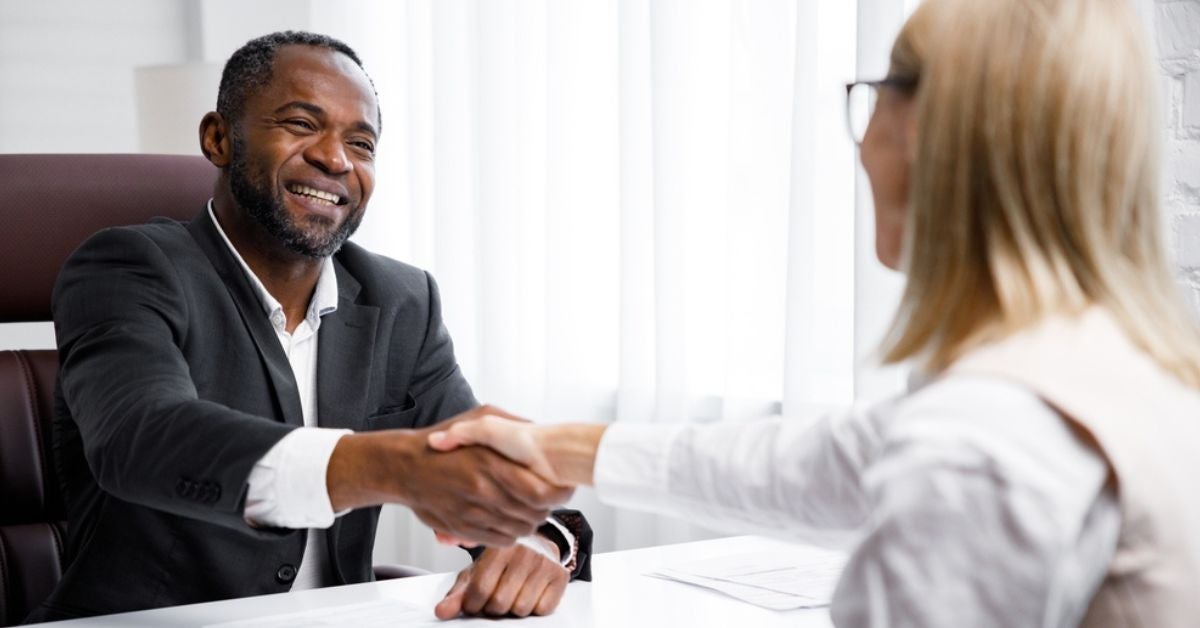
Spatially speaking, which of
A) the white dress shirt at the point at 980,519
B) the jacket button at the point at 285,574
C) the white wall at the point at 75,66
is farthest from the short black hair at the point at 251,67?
the white wall at the point at 75,66

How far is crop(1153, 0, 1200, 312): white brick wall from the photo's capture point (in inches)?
69.4

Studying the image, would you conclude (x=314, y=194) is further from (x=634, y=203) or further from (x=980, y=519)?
(x=980, y=519)

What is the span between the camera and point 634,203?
2.57 m

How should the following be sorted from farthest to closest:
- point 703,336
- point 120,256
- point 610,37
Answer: point 610,37, point 703,336, point 120,256

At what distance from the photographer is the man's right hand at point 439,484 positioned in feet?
4.18

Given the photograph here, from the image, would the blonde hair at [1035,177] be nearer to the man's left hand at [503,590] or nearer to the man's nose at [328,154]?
the man's left hand at [503,590]

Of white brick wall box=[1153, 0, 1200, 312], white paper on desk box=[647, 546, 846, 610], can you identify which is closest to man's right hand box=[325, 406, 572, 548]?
white paper on desk box=[647, 546, 846, 610]

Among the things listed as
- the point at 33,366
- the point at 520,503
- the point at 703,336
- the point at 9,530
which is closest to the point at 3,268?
the point at 33,366

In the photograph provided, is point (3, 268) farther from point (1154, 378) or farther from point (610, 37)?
point (1154, 378)

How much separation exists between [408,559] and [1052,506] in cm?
277

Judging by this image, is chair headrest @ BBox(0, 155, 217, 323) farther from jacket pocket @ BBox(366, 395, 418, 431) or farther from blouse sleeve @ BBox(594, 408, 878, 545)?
blouse sleeve @ BBox(594, 408, 878, 545)

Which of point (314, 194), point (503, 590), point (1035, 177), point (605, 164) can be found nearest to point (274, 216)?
point (314, 194)

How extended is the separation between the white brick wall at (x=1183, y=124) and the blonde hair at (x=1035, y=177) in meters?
1.07

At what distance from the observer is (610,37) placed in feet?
8.89
